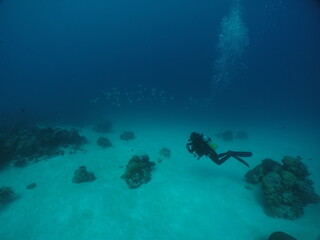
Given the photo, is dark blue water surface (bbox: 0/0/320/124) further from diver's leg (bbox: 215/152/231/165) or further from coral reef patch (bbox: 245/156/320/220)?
coral reef patch (bbox: 245/156/320/220)

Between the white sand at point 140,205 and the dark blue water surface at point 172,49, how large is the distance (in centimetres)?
5345

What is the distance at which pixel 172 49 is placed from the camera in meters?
95.7

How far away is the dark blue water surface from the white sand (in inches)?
2104

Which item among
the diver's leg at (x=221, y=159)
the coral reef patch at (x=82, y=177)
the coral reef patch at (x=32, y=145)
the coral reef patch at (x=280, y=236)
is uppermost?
the diver's leg at (x=221, y=159)

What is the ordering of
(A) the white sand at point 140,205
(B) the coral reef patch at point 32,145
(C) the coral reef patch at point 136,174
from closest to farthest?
(A) the white sand at point 140,205
(C) the coral reef patch at point 136,174
(B) the coral reef patch at point 32,145

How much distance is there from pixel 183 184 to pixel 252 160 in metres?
8.16

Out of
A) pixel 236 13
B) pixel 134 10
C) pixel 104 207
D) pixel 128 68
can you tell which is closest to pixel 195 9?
pixel 134 10

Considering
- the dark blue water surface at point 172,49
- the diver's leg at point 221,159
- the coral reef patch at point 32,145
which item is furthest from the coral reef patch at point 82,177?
the dark blue water surface at point 172,49

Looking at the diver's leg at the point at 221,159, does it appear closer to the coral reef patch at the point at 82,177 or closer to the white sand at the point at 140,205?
the white sand at the point at 140,205

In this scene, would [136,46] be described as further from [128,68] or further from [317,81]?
[317,81]

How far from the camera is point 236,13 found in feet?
139

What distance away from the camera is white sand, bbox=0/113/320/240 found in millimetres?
8477

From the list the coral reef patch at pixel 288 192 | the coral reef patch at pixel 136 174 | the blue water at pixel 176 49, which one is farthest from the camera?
the blue water at pixel 176 49

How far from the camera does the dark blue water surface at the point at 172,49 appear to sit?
86.2 meters
